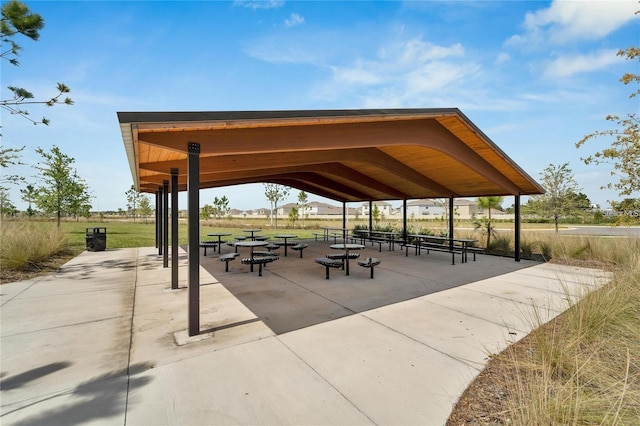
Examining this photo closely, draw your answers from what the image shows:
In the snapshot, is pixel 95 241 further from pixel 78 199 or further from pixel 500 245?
pixel 500 245

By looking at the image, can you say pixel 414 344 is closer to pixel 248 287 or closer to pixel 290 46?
pixel 248 287

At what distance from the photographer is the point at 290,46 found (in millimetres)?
8234

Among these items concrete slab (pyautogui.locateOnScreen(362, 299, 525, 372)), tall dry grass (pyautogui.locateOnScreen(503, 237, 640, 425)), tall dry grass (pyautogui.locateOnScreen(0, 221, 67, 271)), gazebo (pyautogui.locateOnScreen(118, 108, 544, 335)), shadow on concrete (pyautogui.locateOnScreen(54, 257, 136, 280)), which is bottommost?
concrete slab (pyautogui.locateOnScreen(362, 299, 525, 372))

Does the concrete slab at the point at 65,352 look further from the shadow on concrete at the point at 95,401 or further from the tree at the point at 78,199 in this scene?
the tree at the point at 78,199

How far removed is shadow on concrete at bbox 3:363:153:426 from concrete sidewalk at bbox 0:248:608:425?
12mm

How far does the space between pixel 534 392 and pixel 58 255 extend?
14471mm

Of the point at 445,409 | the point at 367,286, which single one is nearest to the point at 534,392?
the point at 445,409

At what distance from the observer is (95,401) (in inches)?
99.1

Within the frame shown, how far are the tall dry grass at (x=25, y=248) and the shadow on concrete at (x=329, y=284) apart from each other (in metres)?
4.71

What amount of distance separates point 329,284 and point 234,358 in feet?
12.1

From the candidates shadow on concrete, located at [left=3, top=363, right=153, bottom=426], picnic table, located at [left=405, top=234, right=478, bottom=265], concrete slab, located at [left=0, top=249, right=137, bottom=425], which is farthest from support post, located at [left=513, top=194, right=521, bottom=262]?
concrete slab, located at [left=0, top=249, right=137, bottom=425]

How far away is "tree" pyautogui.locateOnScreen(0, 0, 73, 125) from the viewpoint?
5.84 metres

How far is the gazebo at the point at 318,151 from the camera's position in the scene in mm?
3902

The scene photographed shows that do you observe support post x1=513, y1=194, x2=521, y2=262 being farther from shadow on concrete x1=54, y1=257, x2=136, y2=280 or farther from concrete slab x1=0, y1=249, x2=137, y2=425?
shadow on concrete x1=54, y1=257, x2=136, y2=280
